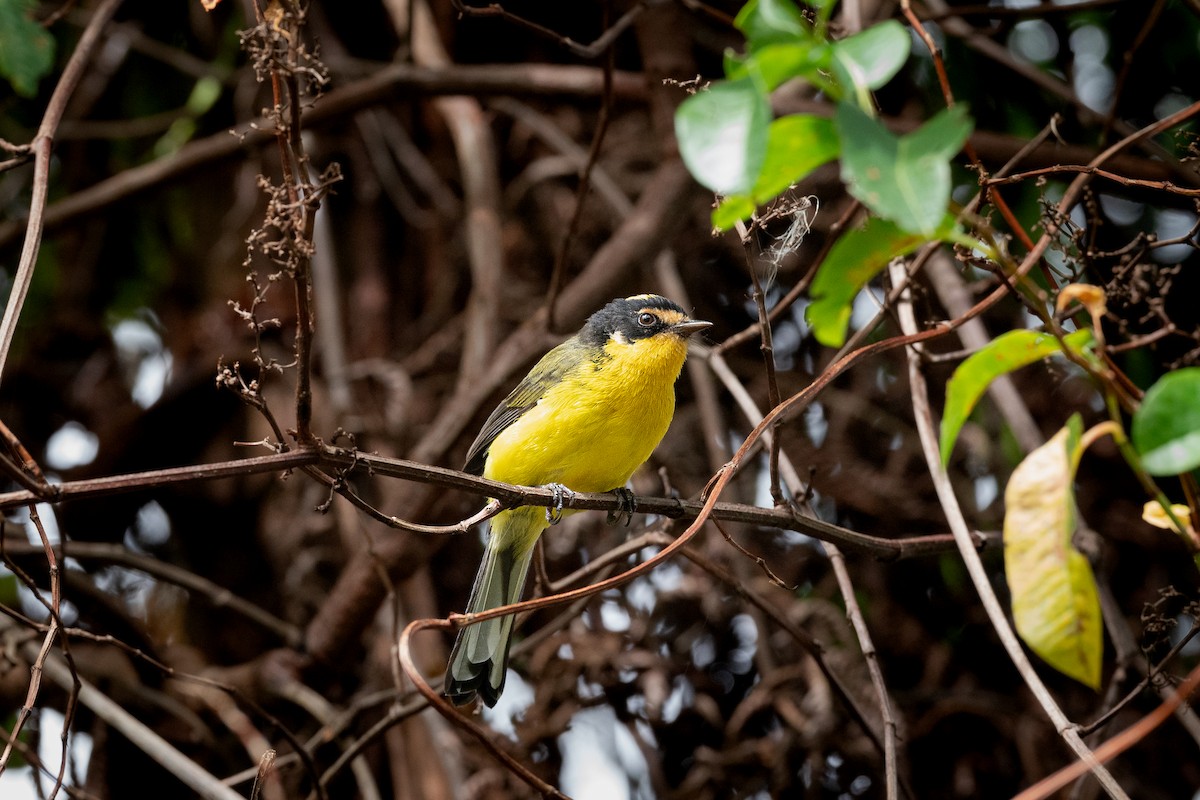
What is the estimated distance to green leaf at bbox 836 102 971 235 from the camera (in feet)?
3.51

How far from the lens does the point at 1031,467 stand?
4.26 feet

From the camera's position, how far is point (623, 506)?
2.84 m

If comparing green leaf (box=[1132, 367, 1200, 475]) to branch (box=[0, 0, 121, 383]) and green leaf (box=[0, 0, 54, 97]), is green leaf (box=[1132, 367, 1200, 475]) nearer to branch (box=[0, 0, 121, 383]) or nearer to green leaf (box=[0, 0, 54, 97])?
branch (box=[0, 0, 121, 383])

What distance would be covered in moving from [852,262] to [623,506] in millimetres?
1555

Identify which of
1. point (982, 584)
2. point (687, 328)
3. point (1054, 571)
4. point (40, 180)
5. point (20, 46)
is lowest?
point (1054, 571)

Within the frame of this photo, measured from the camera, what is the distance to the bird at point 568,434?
3037 millimetres

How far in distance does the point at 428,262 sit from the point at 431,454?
4.80 feet

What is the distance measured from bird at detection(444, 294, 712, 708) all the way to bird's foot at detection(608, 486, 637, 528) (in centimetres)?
3

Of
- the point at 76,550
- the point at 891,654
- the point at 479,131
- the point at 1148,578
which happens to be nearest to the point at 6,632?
the point at 76,550

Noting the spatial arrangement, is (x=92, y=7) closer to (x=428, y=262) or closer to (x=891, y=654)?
(x=428, y=262)

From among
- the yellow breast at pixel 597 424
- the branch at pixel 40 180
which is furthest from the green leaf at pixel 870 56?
the yellow breast at pixel 597 424

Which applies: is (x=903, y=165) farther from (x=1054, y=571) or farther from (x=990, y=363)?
(x=1054, y=571)

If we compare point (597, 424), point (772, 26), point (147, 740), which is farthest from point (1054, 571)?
point (147, 740)

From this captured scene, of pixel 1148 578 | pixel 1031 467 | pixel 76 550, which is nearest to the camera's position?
Result: pixel 1031 467
